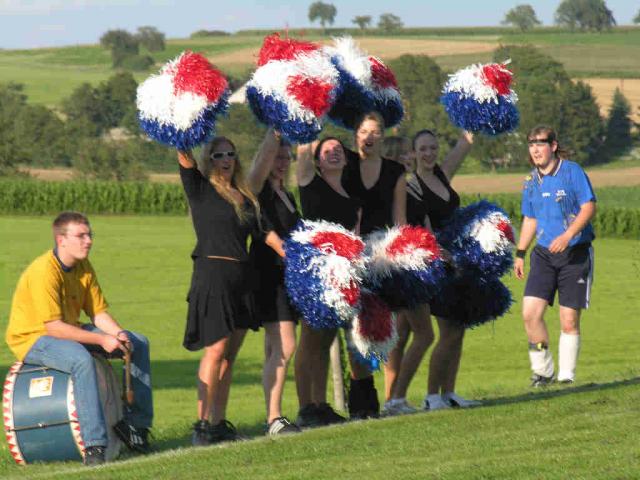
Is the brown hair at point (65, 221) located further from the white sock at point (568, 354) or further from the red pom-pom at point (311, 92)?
the white sock at point (568, 354)

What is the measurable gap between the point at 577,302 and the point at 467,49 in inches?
4398

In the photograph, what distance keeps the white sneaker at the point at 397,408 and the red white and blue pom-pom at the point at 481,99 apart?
196 centimetres

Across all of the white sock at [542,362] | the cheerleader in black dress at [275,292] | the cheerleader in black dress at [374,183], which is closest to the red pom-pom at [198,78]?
the cheerleader in black dress at [275,292]

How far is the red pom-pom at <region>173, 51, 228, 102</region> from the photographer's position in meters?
8.64

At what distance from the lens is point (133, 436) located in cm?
891

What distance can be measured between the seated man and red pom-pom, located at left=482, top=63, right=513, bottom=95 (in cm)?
305

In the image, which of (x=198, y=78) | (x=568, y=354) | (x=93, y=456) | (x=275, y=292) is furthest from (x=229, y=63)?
(x=93, y=456)

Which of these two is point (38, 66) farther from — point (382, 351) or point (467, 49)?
point (382, 351)

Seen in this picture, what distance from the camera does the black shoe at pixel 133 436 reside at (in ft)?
28.8

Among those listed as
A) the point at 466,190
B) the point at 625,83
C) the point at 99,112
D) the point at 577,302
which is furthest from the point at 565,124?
the point at 577,302

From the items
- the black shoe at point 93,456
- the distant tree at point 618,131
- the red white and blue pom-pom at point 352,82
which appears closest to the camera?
the black shoe at point 93,456

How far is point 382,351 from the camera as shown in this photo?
934cm

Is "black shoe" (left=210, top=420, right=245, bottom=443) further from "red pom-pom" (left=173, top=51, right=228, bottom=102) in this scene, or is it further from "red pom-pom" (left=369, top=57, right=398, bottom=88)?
"red pom-pom" (left=369, top=57, right=398, bottom=88)

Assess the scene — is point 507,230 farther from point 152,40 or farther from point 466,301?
point 152,40
